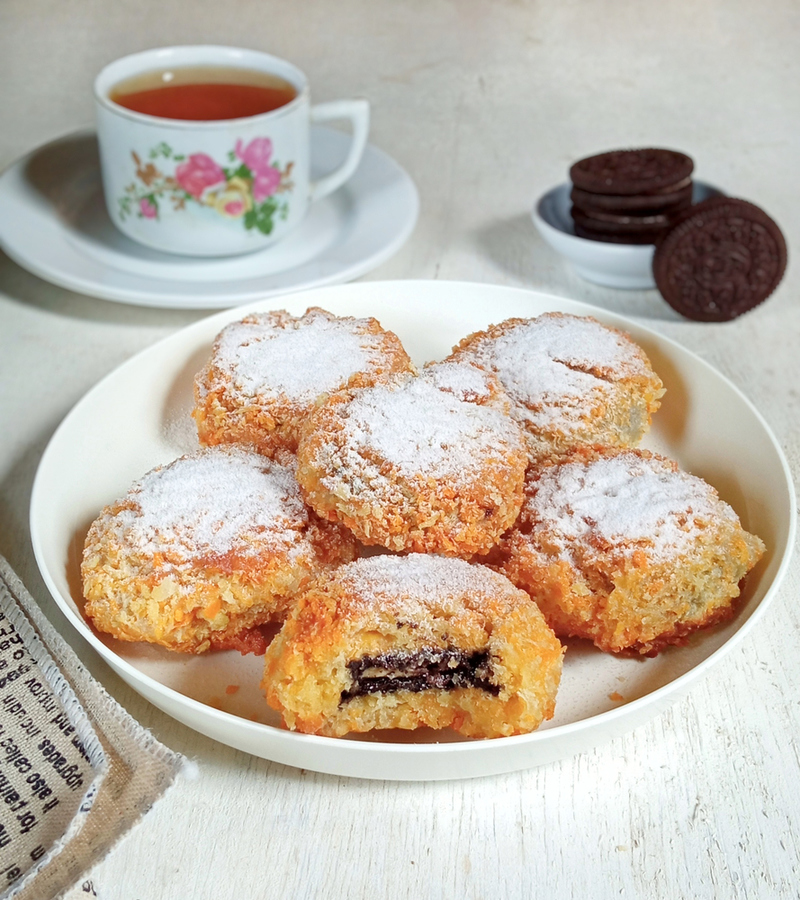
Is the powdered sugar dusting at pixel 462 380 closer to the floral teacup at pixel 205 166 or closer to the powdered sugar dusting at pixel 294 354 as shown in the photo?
the powdered sugar dusting at pixel 294 354

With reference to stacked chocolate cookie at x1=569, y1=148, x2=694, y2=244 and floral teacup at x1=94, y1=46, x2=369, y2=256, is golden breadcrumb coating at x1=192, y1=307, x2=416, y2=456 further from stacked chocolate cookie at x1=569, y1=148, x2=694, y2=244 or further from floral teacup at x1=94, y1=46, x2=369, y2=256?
stacked chocolate cookie at x1=569, y1=148, x2=694, y2=244

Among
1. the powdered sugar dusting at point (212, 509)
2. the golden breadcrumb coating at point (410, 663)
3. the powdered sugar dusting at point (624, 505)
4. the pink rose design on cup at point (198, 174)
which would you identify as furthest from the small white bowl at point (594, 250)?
the golden breadcrumb coating at point (410, 663)

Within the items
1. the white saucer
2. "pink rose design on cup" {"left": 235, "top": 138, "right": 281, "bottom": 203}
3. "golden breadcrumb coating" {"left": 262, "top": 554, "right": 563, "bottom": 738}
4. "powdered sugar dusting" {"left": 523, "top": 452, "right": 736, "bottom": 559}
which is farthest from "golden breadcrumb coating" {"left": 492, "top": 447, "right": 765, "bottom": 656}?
"pink rose design on cup" {"left": 235, "top": 138, "right": 281, "bottom": 203}

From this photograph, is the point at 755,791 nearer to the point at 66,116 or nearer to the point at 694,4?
the point at 66,116

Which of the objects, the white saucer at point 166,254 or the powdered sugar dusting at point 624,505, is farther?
the white saucer at point 166,254

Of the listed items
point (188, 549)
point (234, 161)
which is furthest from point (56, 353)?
point (188, 549)
